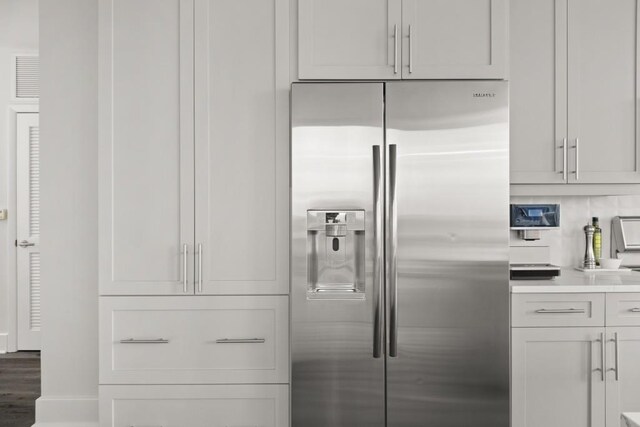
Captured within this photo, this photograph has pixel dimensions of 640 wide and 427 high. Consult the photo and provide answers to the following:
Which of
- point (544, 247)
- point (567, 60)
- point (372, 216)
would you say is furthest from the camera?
point (544, 247)

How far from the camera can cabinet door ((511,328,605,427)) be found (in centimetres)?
229

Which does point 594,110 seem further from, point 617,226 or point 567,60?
point 617,226

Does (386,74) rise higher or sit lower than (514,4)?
lower

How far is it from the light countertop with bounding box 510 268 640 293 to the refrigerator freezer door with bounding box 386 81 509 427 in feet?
0.53

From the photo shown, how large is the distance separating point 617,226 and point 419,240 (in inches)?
58.2

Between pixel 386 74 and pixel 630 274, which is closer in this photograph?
pixel 386 74

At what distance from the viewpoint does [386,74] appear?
232 cm

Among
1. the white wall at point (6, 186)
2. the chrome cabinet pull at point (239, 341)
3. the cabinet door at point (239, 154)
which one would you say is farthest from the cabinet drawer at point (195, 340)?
the white wall at point (6, 186)

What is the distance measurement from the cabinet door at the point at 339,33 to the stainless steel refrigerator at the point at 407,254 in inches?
5.5

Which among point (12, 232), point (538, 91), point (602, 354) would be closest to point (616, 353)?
point (602, 354)

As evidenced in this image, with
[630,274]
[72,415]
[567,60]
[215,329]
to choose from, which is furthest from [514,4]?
[72,415]

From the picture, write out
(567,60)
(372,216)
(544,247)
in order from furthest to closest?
1. (544,247)
2. (567,60)
3. (372,216)

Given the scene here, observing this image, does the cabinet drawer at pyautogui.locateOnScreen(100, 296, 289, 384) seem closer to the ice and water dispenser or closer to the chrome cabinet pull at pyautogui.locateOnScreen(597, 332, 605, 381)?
the ice and water dispenser

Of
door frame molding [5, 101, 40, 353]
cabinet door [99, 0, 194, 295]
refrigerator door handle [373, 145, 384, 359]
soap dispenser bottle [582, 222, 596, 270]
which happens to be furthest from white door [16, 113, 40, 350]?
soap dispenser bottle [582, 222, 596, 270]
